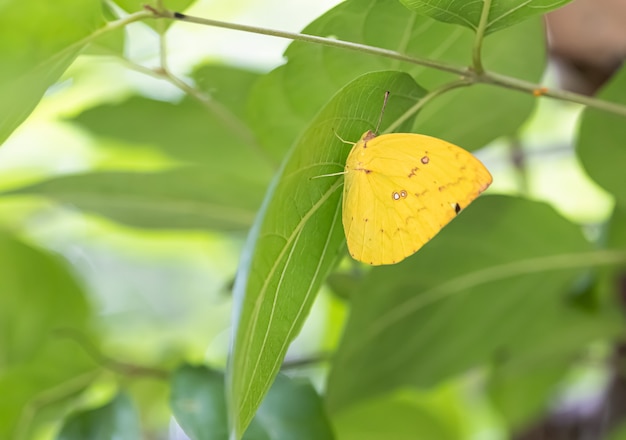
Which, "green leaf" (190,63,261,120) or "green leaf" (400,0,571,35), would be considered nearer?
"green leaf" (400,0,571,35)

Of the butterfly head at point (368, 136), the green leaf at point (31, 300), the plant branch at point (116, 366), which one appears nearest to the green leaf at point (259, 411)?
the plant branch at point (116, 366)

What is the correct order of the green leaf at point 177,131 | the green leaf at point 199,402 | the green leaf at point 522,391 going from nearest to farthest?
the green leaf at point 199,402 → the green leaf at point 177,131 → the green leaf at point 522,391

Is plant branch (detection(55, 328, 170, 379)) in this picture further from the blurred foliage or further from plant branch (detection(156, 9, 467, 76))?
plant branch (detection(156, 9, 467, 76))

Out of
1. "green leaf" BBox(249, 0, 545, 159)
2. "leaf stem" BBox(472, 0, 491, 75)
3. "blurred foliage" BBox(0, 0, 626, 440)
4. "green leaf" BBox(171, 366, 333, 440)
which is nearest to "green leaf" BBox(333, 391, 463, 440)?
"blurred foliage" BBox(0, 0, 626, 440)

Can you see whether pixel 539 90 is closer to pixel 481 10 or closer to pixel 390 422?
pixel 481 10

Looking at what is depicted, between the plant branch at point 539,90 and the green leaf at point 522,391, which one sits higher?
the plant branch at point 539,90

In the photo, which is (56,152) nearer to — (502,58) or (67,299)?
(67,299)

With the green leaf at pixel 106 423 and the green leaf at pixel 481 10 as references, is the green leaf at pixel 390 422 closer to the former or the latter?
the green leaf at pixel 106 423
